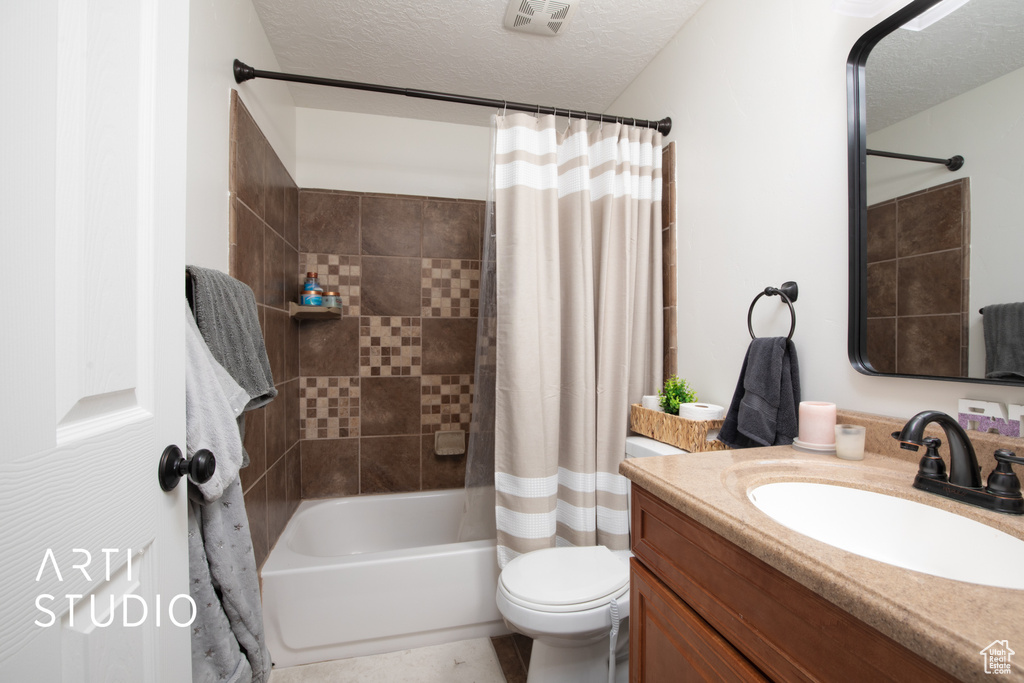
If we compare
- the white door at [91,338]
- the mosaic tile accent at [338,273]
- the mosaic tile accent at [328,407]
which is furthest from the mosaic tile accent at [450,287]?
the white door at [91,338]

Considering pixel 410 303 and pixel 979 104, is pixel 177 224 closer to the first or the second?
pixel 979 104

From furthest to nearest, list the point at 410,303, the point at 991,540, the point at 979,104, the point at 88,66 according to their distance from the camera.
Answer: the point at 410,303 < the point at 979,104 < the point at 991,540 < the point at 88,66

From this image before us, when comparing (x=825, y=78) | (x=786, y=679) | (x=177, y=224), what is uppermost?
(x=825, y=78)

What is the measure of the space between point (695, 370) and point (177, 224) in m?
1.62

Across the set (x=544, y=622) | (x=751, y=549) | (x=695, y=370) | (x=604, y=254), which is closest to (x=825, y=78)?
(x=604, y=254)

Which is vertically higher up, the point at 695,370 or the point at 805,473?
the point at 695,370

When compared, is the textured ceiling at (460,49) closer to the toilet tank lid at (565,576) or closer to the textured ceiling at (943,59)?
the textured ceiling at (943,59)

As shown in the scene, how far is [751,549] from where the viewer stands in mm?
602

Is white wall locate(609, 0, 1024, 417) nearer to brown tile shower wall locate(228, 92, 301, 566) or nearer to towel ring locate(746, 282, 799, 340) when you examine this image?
towel ring locate(746, 282, 799, 340)

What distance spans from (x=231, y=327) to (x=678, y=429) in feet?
4.33

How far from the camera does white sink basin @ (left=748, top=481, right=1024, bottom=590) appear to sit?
626 millimetres

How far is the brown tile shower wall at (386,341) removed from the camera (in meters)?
2.38

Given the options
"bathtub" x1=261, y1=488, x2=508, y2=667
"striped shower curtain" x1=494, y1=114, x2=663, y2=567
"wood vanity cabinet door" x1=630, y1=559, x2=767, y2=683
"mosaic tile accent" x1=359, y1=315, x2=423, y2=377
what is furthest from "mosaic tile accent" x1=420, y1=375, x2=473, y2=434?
"wood vanity cabinet door" x1=630, y1=559, x2=767, y2=683

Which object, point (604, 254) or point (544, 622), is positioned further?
point (604, 254)
